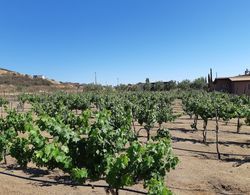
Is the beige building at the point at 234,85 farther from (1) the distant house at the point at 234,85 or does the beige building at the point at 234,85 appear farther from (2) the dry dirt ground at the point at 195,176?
(2) the dry dirt ground at the point at 195,176

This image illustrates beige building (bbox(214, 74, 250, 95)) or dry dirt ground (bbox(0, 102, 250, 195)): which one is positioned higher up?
beige building (bbox(214, 74, 250, 95))

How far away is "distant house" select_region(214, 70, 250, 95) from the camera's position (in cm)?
4979

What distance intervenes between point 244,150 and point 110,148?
37.2 feet

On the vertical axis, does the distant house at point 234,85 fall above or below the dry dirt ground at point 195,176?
above

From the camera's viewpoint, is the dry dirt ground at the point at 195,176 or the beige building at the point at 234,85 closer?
the dry dirt ground at the point at 195,176

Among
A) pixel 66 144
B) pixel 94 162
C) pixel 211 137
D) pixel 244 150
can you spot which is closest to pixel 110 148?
pixel 94 162

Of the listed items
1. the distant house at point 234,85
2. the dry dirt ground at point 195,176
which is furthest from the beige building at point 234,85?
the dry dirt ground at point 195,176

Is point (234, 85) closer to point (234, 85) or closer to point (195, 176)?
point (234, 85)

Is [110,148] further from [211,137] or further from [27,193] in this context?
[211,137]

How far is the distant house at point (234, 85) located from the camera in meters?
49.8

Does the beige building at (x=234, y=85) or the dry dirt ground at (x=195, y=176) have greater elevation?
the beige building at (x=234, y=85)

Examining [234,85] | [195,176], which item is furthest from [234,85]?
[195,176]

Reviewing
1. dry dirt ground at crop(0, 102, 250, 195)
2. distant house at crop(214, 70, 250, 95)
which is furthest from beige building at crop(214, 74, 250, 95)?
dry dirt ground at crop(0, 102, 250, 195)

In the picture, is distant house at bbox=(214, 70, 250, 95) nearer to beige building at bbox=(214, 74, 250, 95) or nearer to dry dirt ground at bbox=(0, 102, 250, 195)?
beige building at bbox=(214, 74, 250, 95)
